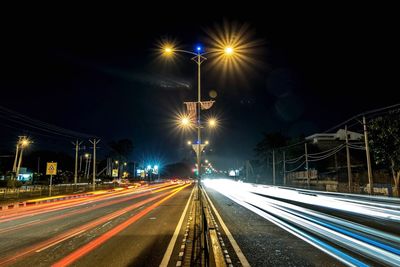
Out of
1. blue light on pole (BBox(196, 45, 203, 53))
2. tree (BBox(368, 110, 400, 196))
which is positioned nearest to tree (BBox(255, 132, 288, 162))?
tree (BBox(368, 110, 400, 196))

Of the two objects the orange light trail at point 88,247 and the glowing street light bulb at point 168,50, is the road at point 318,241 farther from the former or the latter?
the glowing street light bulb at point 168,50

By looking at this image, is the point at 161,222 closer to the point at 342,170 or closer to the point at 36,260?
the point at 36,260

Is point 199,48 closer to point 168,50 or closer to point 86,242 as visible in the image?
point 168,50

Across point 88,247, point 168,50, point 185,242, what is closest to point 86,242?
point 88,247

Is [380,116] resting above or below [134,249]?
above

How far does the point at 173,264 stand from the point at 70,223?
8.06 meters

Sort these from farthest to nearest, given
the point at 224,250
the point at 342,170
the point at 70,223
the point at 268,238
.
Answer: the point at 342,170
the point at 70,223
the point at 268,238
the point at 224,250

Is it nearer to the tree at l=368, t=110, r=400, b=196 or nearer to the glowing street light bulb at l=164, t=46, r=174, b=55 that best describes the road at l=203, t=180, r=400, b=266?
the glowing street light bulb at l=164, t=46, r=174, b=55

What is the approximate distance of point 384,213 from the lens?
15594 mm

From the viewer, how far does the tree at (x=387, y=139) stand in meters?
29.9

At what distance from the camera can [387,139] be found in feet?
100

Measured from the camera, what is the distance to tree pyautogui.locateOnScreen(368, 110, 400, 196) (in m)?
29.9

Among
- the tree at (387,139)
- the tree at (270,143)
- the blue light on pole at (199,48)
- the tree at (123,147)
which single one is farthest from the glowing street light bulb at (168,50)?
the tree at (123,147)

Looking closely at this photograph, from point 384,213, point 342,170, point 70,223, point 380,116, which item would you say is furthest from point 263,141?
point 70,223
